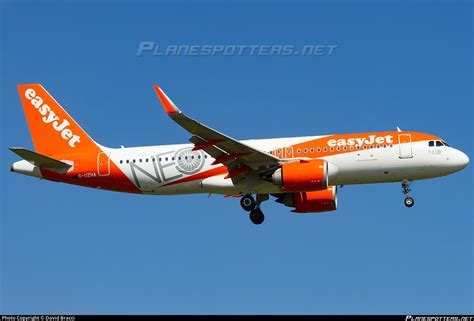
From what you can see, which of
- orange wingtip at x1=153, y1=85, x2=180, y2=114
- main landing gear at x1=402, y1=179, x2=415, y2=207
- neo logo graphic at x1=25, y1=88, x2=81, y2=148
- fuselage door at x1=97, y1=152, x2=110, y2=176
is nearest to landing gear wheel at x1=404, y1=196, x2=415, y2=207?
main landing gear at x1=402, y1=179, x2=415, y2=207

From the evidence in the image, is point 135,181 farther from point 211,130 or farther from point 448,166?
point 448,166

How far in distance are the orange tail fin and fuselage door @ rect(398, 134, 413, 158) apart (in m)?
16.7

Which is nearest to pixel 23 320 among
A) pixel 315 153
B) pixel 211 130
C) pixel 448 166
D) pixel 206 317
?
pixel 206 317

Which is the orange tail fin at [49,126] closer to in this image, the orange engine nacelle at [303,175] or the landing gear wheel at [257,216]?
the landing gear wheel at [257,216]

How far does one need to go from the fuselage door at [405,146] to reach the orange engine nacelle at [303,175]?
393 centimetres

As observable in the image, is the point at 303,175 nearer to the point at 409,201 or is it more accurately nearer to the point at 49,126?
the point at 409,201

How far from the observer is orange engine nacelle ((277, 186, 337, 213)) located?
4659 cm

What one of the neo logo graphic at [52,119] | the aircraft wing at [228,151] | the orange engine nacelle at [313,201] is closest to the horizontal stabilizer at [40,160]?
the neo logo graphic at [52,119]

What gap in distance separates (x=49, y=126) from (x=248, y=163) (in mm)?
12341

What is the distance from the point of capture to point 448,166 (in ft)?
142

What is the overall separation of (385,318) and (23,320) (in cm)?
1367

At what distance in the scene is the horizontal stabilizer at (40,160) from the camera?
44.3 meters

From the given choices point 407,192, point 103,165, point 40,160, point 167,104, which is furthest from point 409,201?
point 40,160

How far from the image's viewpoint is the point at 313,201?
46812 mm
